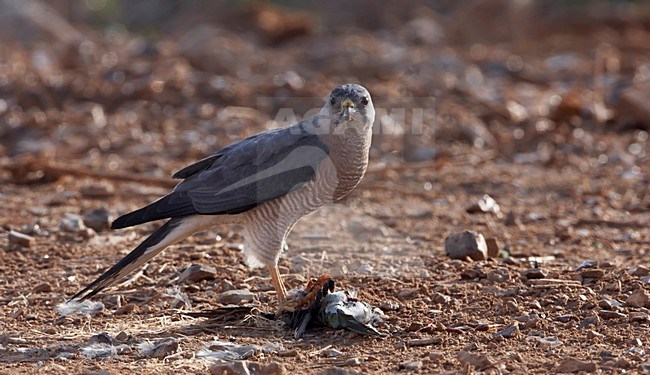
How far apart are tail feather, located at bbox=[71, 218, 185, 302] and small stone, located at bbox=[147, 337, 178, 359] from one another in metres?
0.66

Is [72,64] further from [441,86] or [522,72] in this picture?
[522,72]

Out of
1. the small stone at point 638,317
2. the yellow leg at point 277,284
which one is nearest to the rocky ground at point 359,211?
the small stone at point 638,317

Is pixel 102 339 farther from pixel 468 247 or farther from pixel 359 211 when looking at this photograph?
pixel 359 211

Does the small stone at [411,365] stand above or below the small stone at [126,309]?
above

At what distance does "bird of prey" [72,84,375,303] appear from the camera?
18.3 feet

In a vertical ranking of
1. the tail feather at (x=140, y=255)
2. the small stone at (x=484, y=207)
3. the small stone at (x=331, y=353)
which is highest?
the tail feather at (x=140, y=255)

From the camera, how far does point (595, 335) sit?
507 centimetres

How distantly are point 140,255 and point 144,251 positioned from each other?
31mm

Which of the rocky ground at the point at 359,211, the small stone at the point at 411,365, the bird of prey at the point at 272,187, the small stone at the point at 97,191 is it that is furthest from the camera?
the small stone at the point at 97,191

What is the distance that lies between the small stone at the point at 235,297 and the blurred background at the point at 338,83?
12.4ft

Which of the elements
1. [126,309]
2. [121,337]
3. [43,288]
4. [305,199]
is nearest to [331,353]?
[305,199]

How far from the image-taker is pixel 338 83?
47.4 ft

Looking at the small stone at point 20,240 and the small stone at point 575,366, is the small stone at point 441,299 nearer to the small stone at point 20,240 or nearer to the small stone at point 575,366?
the small stone at point 575,366

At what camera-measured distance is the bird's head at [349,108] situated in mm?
5539
